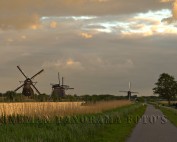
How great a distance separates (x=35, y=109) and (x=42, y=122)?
2707mm

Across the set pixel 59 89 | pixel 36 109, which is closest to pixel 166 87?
pixel 59 89

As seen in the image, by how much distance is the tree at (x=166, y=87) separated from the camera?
15038cm

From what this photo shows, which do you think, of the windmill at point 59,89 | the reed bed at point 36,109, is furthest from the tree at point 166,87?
the reed bed at point 36,109

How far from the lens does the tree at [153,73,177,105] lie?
493ft

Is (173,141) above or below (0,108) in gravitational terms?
below

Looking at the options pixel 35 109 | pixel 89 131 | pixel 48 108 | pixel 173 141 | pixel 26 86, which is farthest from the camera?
pixel 26 86

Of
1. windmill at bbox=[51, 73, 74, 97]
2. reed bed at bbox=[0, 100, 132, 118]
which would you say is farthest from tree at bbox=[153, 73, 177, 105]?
reed bed at bbox=[0, 100, 132, 118]

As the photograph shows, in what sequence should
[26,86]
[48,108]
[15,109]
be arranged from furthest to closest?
[26,86] < [48,108] < [15,109]

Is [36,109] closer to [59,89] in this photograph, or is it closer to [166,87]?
[59,89]

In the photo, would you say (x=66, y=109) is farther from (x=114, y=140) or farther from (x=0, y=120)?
(x=114, y=140)

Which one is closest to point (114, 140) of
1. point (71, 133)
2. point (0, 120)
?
point (71, 133)

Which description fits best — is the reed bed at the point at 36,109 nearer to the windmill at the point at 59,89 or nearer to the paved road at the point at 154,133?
the paved road at the point at 154,133

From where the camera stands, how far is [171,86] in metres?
152

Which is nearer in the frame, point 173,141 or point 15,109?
point 173,141
